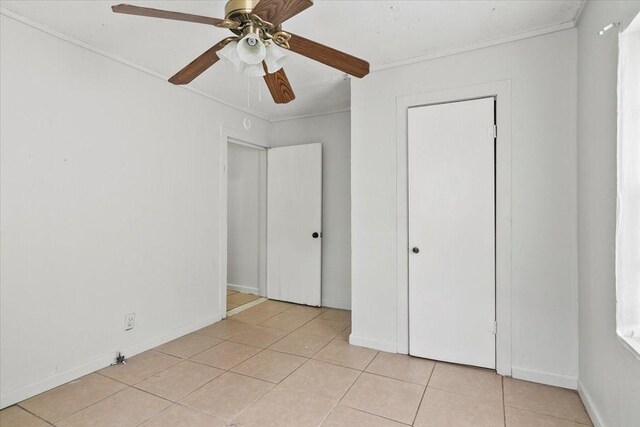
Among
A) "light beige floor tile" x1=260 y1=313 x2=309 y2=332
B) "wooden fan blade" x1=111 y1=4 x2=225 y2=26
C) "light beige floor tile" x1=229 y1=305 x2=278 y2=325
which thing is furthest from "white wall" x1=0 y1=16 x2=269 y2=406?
"wooden fan blade" x1=111 y1=4 x2=225 y2=26

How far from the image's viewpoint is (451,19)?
7.04ft

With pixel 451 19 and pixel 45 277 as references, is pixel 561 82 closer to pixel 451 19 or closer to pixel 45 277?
pixel 451 19

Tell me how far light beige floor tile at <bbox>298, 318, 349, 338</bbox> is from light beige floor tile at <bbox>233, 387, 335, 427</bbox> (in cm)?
106

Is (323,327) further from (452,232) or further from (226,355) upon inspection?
(452,232)

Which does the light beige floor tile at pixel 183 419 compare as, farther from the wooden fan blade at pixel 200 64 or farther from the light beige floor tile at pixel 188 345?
the wooden fan blade at pixel 200 64

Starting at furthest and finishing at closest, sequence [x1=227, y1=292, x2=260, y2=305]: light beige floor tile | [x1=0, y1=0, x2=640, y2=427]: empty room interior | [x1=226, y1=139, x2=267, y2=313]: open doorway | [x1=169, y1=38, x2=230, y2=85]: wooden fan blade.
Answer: [x1=226, y1=139, x2=267, y2=313]: open doorway
[x1=227, y1=292, x2=260, y2=305]: light beige floor tile
[x1=0, y1=0, x2=640, y2=427]: empty room interior
[x1=169, y1=38, x2=230, y2=85]: wooden fan blade

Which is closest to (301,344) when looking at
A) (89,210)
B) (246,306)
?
(246,306)

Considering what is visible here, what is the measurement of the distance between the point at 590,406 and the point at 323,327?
7.10 feet

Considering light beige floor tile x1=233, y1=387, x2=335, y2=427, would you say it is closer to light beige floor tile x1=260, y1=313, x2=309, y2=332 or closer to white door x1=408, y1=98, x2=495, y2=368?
white door x1=408, y1=98, x2=495, y2=368

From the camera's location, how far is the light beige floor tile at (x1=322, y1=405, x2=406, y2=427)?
1.86 m

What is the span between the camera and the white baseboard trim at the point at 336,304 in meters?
3.97

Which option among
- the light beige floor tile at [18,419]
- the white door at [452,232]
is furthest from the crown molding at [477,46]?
the light beige floor tile at [18,419]

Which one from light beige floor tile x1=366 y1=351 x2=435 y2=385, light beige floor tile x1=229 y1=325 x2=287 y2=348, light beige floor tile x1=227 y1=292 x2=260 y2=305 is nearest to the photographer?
light beige floor tile x1=366 y1=351 x2=435 y2=385

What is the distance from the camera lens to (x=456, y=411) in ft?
6.52
